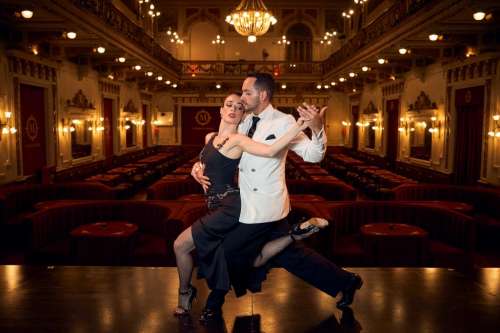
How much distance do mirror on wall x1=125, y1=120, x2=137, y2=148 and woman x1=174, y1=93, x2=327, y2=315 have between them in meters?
15.5

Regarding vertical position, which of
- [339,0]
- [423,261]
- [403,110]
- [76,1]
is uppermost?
[339,0]

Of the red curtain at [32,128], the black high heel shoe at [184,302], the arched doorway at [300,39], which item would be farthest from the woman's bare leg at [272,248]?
the arched doorway at [300,39]

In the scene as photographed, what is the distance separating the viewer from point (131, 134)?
19109mm

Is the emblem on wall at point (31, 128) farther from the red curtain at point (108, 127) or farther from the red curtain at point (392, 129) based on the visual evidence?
the red curtain at point (392, 129)

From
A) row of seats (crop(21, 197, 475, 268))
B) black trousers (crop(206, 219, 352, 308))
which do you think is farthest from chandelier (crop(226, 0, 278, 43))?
black trousers (crop(206, 219, 352, 308))

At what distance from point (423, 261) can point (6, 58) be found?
26.6 feet

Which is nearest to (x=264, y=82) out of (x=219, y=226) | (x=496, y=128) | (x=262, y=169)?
(x=262, y=169)

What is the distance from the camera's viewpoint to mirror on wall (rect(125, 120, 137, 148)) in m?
18.3

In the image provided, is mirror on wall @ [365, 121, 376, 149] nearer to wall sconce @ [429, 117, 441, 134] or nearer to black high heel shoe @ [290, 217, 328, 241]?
wall sconce @ [429, 117, 441, 134]

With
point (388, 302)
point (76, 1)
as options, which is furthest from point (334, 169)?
point (388, 302)

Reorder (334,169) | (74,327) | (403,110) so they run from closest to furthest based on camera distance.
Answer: (74,327) → (403,110) → (334,169)

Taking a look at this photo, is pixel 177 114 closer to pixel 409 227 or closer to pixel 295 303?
pixel 409 227

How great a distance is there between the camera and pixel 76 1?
847 cm

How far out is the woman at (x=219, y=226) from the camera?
2979mm
